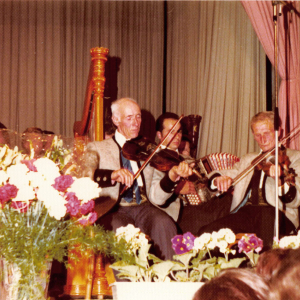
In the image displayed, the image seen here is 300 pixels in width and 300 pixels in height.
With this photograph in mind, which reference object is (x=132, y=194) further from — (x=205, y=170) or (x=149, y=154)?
(x=205, y=170)

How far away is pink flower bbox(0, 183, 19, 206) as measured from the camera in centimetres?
148

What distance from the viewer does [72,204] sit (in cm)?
155

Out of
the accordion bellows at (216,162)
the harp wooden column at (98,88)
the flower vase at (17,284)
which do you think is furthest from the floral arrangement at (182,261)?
the accordion bellows at (216,162)

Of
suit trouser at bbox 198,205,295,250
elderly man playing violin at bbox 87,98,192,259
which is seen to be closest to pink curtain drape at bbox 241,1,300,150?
suit trouser at bbox 198,205,295,250

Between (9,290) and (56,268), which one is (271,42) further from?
(9,290)

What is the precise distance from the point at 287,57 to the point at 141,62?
2.11 metres

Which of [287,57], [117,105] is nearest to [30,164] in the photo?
[117,105]

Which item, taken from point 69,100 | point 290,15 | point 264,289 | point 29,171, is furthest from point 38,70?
point 264,289

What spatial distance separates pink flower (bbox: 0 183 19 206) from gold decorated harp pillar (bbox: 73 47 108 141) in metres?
1.66

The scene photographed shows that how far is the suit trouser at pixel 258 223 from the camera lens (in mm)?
3084

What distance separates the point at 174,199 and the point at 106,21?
3177 mm

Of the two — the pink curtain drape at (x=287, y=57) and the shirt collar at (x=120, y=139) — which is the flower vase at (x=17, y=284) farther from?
the pink curtain drape at (x=287, y=57)

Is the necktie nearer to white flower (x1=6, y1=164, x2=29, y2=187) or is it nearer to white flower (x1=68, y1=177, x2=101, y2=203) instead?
white flower (x1=68, y1=177, x2=101, y2=203)

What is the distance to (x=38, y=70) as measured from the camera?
5527 mm
